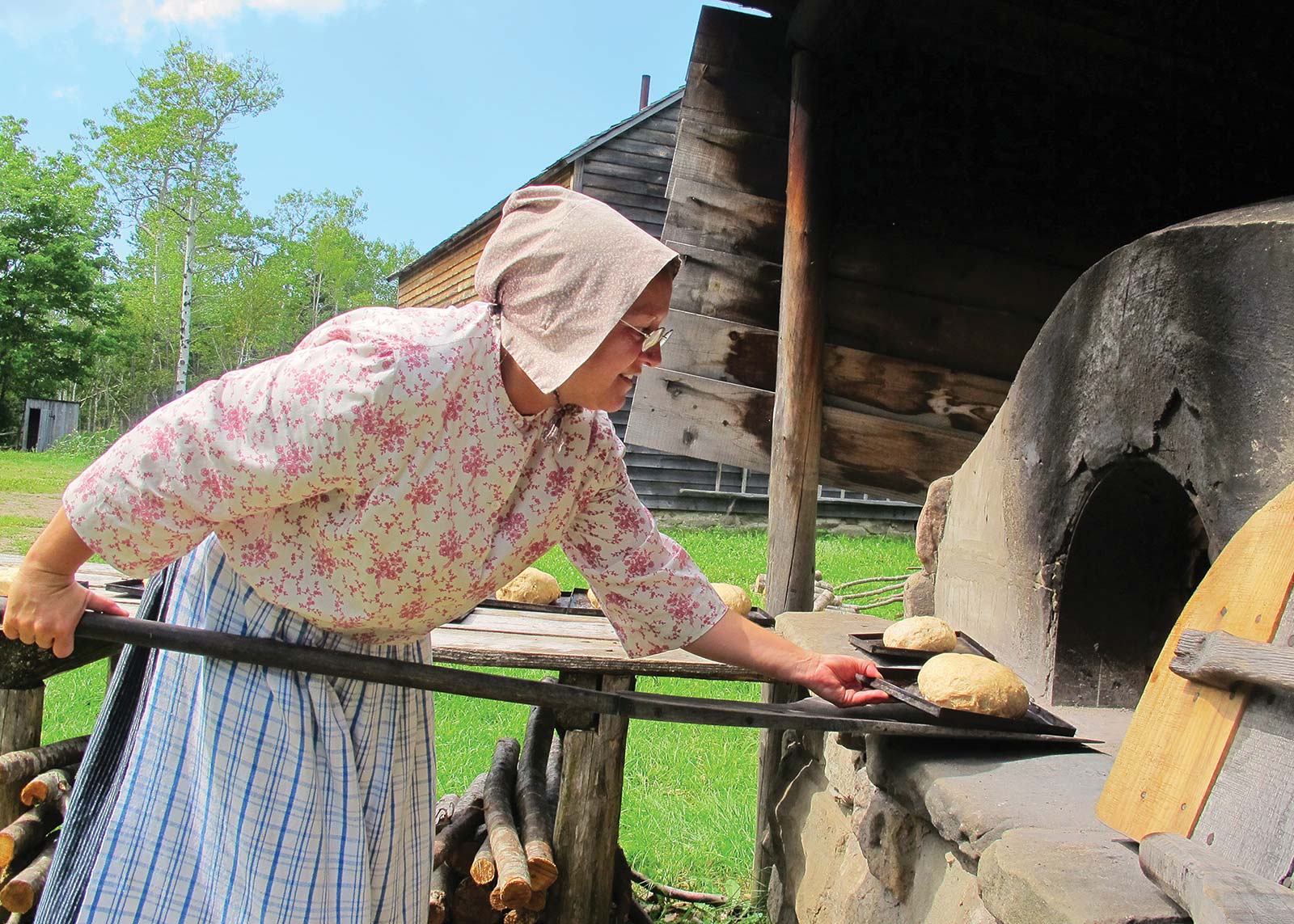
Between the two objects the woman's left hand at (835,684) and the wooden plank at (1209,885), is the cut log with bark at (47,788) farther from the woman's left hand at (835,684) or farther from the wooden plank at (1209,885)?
the wooden plank at (1209,885)

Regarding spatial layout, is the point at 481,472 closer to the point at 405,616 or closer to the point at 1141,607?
the point at 405,616

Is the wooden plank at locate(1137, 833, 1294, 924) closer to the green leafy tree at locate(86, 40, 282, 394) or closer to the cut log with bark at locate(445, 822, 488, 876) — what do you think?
the cut log with bark at locate(445, 822, 488, 876)

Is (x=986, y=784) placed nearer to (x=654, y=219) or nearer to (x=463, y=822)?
(x=463, y=822)

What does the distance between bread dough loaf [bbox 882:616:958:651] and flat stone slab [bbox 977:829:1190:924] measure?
0.93 m

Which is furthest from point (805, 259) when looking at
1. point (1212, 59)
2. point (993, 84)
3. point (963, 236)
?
point (1212, 59)

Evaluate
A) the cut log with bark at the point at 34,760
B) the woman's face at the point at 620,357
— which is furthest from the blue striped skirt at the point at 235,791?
the cut log with bark at the point at 34,760

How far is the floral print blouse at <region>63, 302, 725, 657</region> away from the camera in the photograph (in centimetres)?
139

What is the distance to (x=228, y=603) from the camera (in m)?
1.64

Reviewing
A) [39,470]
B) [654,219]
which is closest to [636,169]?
[654,219]

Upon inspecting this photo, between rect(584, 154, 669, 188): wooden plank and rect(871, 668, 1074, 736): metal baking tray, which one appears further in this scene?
rect(584, 154, 669, 188): wooden plank

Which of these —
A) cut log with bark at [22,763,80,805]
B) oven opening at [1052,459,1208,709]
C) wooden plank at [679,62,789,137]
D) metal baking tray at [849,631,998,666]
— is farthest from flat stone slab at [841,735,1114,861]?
wooden plank at [679,62,789,137]

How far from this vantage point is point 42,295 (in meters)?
22.1

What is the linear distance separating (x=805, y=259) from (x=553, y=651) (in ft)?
5.53

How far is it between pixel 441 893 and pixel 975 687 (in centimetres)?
177
